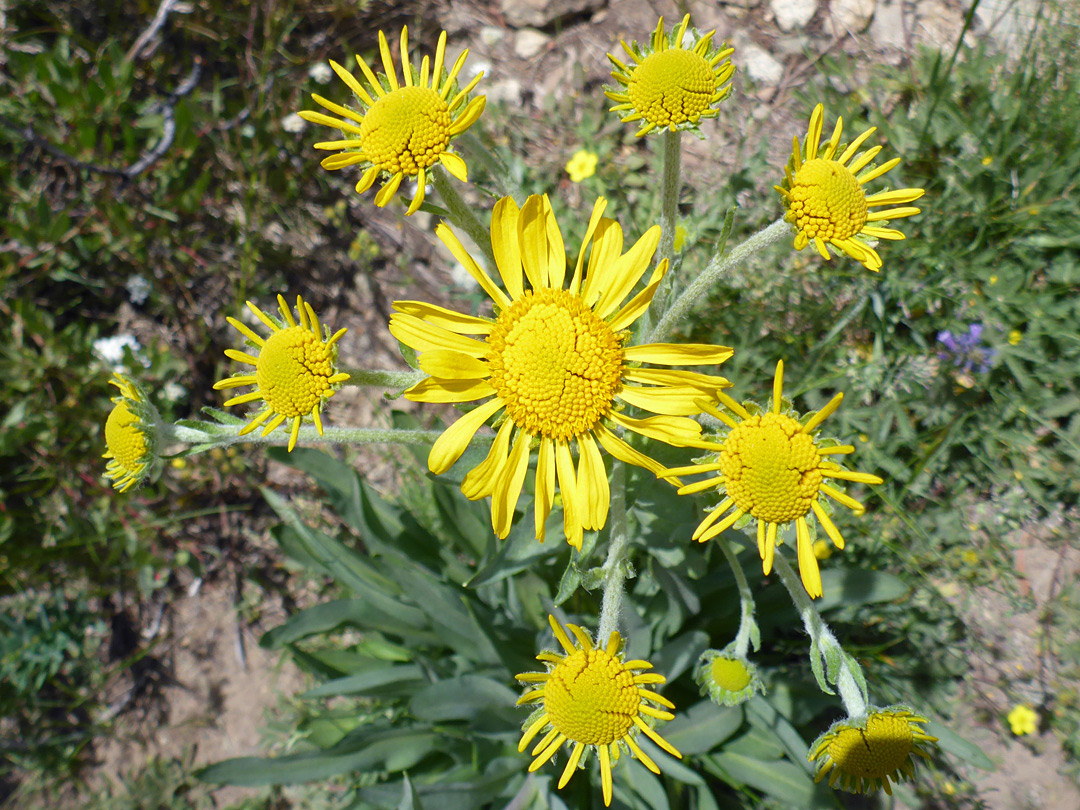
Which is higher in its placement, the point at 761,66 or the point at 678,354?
the point at 761,66

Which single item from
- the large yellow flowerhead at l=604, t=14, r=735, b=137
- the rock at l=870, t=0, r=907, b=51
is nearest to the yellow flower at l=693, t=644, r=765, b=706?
the large yellow flowerhead at l=604, t=14, r=735, b=137

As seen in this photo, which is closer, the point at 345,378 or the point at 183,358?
the point at 345,378

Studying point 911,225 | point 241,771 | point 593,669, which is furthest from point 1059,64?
point 241,771

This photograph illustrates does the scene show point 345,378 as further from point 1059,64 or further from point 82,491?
point 1059,64

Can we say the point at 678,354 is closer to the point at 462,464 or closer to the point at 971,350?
the point at 462,464

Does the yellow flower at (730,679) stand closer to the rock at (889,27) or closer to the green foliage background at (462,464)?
the green foliage background at (462,464)

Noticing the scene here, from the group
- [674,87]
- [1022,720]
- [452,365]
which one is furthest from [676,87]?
[1022,720]
